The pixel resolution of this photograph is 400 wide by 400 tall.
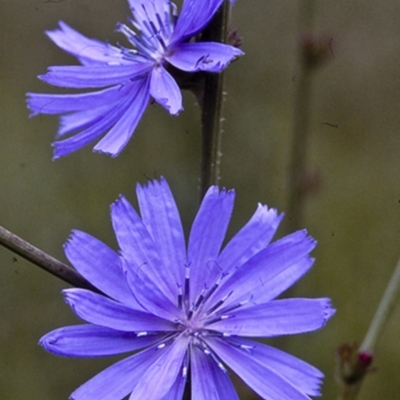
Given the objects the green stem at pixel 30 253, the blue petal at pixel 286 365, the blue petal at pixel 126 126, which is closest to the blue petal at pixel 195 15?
the blue petal at pixel 126 126

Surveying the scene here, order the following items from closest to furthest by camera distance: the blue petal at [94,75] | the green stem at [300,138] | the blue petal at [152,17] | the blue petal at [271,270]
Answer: the blue petal at [271,270] → the blue petal at [94,75] → the blue petal at [152,17] → the green stem at [300,138]

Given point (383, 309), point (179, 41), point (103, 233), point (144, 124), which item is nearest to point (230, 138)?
point (144, 124)

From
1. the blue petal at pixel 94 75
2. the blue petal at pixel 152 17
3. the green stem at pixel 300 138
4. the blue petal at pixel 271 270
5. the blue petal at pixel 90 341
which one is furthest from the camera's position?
the green stem at pixel 300 138

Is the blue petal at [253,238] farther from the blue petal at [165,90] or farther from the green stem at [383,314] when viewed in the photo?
the green stem at [383,314]

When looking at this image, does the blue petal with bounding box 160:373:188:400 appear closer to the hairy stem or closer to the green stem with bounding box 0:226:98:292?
the green stem with bounding box 0:226:98:292

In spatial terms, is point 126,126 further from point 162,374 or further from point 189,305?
point 162,374

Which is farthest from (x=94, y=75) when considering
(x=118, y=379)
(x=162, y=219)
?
(x=118, y=379)
